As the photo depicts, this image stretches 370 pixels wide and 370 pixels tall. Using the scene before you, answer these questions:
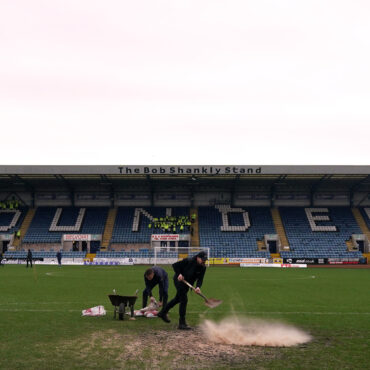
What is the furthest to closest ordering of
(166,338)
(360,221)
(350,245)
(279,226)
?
(360,221) → (279,226) → (350,245) → (166,338)

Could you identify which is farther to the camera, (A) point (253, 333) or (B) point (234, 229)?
(B) point (234, 229)

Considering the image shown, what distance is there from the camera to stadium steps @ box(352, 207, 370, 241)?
197 feet

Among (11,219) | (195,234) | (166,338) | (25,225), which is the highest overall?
(11,219)

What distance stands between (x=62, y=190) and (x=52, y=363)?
61.0 meters

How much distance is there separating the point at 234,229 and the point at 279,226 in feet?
21.1

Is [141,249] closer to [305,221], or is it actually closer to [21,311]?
[305,221]

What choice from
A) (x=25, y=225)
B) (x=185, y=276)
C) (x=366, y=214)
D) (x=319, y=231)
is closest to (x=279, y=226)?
(x=319, y=231)

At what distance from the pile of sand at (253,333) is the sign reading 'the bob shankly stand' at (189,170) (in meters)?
44.6

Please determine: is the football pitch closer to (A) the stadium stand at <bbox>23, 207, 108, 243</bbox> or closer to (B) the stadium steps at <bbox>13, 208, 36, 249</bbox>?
(A) the stadium stand at <bbox>23, 207, 108, 243</bbox>

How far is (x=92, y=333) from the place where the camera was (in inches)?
439

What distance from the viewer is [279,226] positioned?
62.2 metres

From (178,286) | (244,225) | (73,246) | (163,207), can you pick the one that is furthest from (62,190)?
(178,286)

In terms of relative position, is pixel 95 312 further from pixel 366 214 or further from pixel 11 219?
pixel 366 214

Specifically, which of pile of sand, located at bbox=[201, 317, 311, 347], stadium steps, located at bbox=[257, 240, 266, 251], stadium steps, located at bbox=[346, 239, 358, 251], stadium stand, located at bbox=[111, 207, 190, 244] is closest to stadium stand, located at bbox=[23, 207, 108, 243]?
stadium stand, located at bbox=[111, 207, 190, 244]
